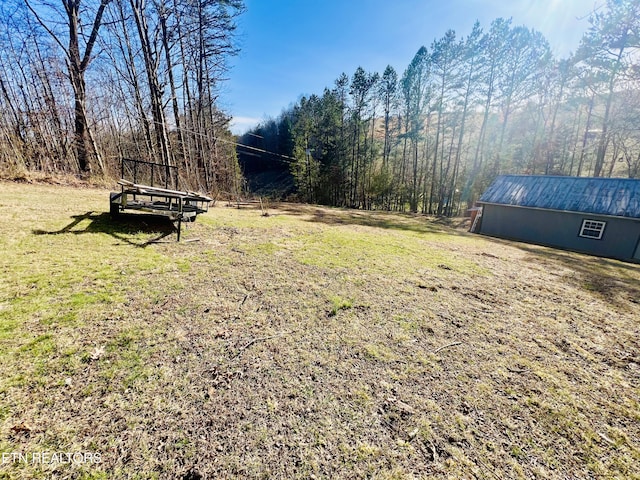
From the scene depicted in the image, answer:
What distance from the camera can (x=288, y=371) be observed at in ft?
6.93

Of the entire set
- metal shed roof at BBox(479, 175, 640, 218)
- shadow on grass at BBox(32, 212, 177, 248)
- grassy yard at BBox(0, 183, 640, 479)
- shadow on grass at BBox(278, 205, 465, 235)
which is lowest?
grassy yard at BBox(0, 183, 640, 479)

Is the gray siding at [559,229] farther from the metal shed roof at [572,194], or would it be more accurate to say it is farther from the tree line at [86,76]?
the tree line at [86,76]

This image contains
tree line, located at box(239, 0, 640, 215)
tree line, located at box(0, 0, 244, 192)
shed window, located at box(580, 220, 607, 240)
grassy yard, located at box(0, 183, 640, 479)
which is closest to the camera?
grassy yard, located at box(0, 183, 640, 479)

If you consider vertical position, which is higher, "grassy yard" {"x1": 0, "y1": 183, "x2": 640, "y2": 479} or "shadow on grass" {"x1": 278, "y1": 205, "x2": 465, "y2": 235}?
"shadow on grass" {"x1": 278, "y1": 205, "x2": 465, "y2": 235}

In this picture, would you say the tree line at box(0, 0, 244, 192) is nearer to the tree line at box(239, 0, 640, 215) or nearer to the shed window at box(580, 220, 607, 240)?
the tree line at box(239, 0, 640, 215)

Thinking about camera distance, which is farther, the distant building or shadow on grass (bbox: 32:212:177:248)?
the distant building

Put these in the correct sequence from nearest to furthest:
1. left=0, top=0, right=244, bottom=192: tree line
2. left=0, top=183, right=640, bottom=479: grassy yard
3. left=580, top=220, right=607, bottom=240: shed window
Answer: left=0, top=183, right=640, bottom=479: grassy yard → left=0, top=0, right=244, bottom=192: tree line → left=580, top=220, right=607, bottom=240: shed window

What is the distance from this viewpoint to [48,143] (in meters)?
8.67

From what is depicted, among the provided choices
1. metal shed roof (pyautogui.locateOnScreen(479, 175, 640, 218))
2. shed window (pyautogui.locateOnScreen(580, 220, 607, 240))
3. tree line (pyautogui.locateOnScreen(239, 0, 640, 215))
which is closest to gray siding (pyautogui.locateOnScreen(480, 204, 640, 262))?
shed window (pyautogui.locateOnScreen(580, 220, 607, 240))

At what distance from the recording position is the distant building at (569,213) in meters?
10.7

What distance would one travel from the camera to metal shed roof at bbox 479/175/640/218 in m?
10.9

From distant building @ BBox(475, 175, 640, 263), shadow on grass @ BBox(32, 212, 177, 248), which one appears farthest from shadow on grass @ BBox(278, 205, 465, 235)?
shadow on grass @ BBox(32, 212, 177, 248)

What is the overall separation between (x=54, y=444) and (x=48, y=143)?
11.7 metres

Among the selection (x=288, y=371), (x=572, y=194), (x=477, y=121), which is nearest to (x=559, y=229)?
(x=572, y=194)
